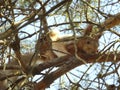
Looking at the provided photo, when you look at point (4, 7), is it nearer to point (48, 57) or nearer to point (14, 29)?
point (14, 29)

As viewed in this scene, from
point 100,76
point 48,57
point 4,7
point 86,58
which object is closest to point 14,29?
point 4,7

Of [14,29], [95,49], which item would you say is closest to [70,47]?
[95,49]

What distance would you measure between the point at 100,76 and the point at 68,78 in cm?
98

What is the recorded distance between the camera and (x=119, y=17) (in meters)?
2.79

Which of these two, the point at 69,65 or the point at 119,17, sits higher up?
the point at 119,17

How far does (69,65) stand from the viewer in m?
2.84

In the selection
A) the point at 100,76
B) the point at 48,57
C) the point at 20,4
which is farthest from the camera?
the point at 48,57

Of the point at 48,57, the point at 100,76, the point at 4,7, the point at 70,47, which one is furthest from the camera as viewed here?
the point at 70,47

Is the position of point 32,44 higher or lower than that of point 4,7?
lower

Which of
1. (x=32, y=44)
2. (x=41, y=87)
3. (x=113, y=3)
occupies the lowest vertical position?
(x=41, y=87)

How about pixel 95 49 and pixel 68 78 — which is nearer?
pixel 68 78

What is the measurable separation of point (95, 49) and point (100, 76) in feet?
6.18

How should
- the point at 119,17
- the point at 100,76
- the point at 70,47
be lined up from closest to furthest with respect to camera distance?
1. the point at 100,76
2. the point at 119,17
3. the point at 70,47

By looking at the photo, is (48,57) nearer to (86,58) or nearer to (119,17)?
(86,58)
